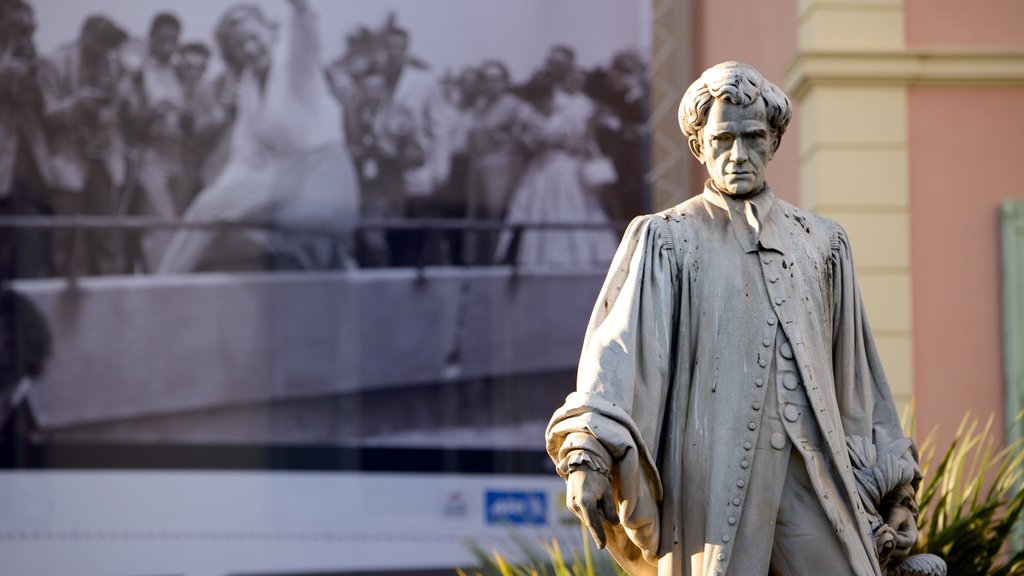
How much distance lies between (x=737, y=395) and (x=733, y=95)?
653 millimetres

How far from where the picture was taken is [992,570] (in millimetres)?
7121

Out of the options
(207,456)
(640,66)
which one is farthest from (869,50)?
(207,456)

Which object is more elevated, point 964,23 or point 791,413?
point 964,23

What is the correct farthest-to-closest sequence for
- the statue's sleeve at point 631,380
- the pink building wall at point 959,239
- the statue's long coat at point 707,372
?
1. the pink building wall at point 959,239
2. the statue's long coat at point 707,372
3. the statue's sleeve at point 631,380

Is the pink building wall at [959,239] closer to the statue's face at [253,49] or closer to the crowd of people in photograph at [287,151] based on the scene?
the crowd of people in photograph at [287,151]

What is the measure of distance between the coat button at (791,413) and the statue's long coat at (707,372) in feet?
0.13

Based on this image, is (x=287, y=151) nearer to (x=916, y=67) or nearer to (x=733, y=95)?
(x=916, y=67)

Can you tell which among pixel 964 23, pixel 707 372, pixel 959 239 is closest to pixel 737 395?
pixel 707 372

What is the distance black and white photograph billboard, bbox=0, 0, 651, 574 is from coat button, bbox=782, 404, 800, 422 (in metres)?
8.27

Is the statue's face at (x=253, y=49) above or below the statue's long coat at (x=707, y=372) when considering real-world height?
above

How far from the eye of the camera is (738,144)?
4.39 metres

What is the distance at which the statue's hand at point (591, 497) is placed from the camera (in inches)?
155

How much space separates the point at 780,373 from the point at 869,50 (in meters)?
6.46

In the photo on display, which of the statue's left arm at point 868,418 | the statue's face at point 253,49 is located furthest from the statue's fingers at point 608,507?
Answer: the statue's face at point 253,49
